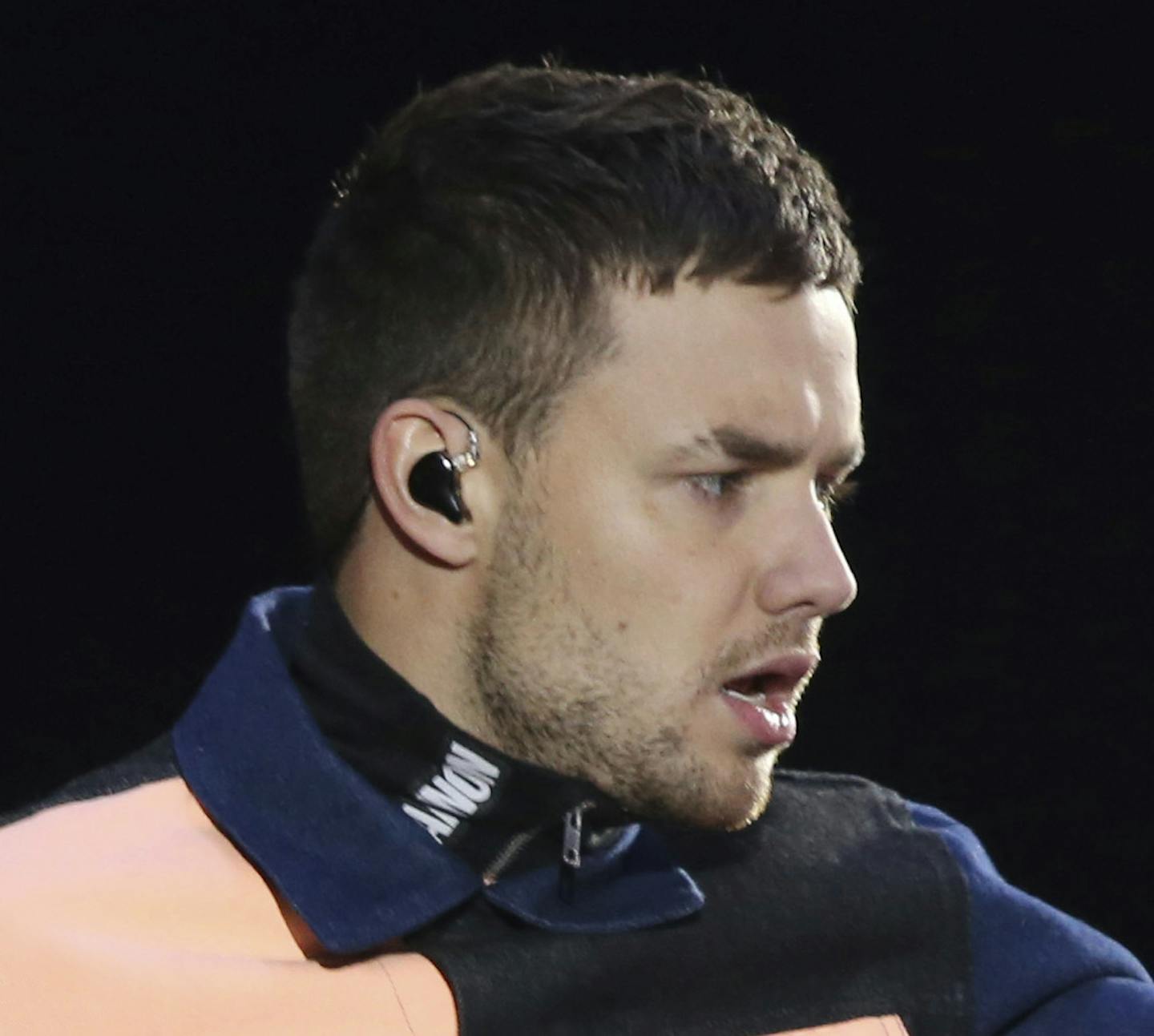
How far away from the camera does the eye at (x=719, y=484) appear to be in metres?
1.41

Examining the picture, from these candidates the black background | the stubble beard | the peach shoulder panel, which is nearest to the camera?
the peach shoulder panel

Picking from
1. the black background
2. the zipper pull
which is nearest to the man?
the zipper pull

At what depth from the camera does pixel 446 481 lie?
1442 mm

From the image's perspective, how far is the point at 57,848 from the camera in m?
1.38

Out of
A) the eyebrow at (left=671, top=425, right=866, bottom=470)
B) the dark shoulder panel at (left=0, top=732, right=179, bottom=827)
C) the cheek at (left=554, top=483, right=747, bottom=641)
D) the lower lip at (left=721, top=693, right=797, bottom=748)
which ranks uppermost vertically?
the eyebrow at (left=671, top=425, right=866, bottom=470)

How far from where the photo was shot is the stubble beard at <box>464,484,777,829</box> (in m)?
1.41

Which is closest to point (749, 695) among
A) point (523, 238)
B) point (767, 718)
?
point (767, 718)

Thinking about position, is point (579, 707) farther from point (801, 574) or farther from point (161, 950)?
point (161, 950)

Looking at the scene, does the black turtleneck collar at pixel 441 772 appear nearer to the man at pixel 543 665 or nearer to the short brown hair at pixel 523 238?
the man at pixel 543 665

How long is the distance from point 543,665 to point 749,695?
0.48ft

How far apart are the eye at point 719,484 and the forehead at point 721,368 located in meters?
0.04

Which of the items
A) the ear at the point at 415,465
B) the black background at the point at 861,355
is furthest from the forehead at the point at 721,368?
the black background at the point at 861,355

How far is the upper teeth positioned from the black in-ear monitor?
217mm

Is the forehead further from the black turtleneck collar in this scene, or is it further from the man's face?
the black turtleneck collar
